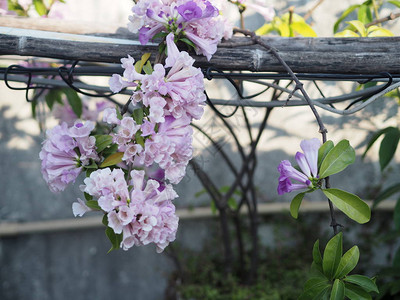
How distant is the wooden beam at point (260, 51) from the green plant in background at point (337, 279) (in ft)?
1.39

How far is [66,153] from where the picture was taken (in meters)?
0.88

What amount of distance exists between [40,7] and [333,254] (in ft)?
4.62

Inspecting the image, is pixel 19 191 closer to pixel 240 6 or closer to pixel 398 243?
pixel 240 6

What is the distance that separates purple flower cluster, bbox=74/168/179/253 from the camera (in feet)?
2.56

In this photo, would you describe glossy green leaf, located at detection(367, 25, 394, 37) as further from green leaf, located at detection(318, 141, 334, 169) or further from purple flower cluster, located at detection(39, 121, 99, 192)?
purple flower cluster, located at detection(39, 121, 99, 192)

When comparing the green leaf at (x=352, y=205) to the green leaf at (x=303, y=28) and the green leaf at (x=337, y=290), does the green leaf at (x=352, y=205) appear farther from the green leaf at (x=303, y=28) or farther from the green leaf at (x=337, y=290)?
the green leaf at (x=303, y=28)

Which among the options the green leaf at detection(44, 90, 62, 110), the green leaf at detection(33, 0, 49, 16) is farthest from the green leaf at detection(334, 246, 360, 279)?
the green leaf at detection(33, 0, 49, 16)

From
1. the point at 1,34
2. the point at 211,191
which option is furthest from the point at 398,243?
the point at 1,34

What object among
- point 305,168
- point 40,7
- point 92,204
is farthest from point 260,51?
point 40,7

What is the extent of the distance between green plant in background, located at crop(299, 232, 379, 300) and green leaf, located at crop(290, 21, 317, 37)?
833 millimetres

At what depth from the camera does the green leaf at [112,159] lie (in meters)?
0.87

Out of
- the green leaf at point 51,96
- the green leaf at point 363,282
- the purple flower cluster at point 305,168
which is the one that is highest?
the purple flower cluster at point 305,168

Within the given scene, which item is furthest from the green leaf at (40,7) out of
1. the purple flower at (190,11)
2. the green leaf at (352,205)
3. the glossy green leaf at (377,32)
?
the green leaf at (352,205)

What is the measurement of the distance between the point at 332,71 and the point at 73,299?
213cm
